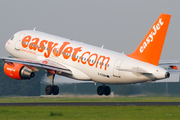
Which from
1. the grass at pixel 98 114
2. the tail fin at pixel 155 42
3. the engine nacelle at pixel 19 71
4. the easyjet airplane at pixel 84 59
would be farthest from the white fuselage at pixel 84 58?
the grass at pixel 98 114

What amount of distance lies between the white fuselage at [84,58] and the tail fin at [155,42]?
0.70 m

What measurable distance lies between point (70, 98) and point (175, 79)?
1505 centimetres

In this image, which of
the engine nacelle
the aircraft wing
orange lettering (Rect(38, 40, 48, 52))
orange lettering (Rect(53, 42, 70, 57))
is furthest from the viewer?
orange lettering (Rect(38, 40, 48, 52))

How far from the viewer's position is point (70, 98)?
57812 mm

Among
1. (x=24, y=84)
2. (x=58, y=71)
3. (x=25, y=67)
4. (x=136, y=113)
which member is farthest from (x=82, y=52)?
(x=24, y=84)

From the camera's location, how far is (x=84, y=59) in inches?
1770

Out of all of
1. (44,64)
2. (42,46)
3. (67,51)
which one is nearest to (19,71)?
(44,64)

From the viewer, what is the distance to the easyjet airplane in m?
38.9

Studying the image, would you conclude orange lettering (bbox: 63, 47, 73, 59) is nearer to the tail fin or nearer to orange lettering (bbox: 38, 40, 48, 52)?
orange lettering (bbox: 38, 40, 48, 52)

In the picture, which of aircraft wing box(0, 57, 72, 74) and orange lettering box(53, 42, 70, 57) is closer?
aircraft wing box(0, 57, 72, 74)

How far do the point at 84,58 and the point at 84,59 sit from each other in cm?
11

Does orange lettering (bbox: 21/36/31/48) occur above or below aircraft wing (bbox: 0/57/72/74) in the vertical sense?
above

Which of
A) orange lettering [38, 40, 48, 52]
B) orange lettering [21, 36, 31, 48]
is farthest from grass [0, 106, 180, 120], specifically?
orange lettering [21, 36, 31, 48]

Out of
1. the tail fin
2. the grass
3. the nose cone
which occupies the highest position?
the nose cone
